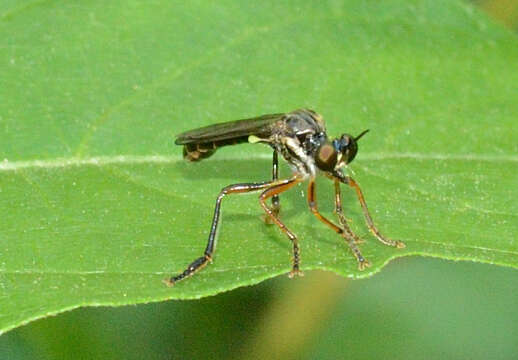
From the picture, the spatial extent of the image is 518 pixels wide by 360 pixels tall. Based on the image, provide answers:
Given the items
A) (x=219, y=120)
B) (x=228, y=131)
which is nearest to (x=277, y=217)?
(x=228, y=131)

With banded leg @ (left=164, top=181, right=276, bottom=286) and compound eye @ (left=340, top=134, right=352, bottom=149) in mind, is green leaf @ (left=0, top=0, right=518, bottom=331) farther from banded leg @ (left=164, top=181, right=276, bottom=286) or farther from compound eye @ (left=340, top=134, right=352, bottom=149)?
compound eye @ (left=340, top=134, right=352, bottom=149)

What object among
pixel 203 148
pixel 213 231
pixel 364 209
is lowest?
pixel 213 231

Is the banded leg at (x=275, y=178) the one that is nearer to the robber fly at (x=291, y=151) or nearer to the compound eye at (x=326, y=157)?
the robber fly at (x=291, y=151)

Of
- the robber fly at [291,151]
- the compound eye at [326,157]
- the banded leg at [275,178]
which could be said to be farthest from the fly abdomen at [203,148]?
the compound eye at [326,157]

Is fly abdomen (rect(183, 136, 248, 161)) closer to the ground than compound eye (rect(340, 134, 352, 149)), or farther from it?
closer to the ground

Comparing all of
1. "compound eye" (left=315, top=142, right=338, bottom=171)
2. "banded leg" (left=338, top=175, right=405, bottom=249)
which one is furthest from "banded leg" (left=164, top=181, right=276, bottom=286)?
"banded leg" (left=338, top=175, right=405, bottom=249)

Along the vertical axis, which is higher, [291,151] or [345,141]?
[345,141]

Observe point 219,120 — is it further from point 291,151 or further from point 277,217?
point 277,217
